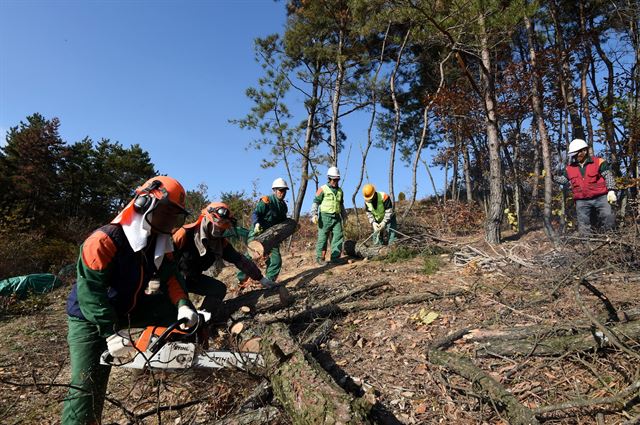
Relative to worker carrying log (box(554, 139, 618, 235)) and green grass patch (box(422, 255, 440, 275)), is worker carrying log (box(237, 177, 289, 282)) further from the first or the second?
worker carrying log (box(554, 139, 618, 235))

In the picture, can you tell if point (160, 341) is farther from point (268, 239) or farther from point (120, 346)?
point (268, 239)

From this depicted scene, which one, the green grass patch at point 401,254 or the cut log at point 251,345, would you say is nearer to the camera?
the cut log at point 251,345

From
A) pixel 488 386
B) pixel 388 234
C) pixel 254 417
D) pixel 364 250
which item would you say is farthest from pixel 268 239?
pixel 488 386

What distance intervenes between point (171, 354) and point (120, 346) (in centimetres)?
31

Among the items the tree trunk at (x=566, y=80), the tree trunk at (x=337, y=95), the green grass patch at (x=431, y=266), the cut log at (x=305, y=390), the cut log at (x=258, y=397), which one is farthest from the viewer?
the tree trunk at (x=337, y=95)

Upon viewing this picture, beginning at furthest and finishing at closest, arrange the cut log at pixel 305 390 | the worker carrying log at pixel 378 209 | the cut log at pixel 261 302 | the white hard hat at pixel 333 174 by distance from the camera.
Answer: the worker carrying log at pixel 378 209 → the white hard hat at pixel 333 174 → the cut log at pixel 261 302 → the cut log at pixel 305 390

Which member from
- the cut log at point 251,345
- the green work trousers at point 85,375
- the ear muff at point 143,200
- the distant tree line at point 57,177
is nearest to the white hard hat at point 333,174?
the cut log at point 251,345

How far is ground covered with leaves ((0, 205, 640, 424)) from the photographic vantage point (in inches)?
86.4

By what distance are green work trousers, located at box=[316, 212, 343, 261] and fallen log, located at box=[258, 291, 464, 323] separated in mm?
2897

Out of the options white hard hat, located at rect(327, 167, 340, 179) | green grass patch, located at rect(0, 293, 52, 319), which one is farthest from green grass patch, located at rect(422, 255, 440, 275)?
green grass patch, located at rect(0, 293, 52, 319)

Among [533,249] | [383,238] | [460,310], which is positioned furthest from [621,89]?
[460,310]

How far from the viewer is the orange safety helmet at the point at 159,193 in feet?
7.63

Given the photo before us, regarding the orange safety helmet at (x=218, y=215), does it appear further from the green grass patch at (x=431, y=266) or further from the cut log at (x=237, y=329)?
the green grass patch at (x=431, y=266)

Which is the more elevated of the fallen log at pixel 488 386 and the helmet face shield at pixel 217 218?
the helmet face shield at pixel 217 218
